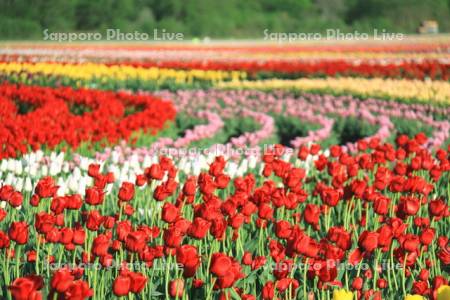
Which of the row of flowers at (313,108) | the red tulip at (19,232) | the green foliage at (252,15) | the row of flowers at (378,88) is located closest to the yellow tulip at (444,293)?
the red tulip at (19,232)

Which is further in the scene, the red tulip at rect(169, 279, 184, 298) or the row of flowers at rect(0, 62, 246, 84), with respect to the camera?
the row of flowers at rect(0, 62, 246, 84)

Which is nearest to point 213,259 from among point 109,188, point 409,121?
point 109,188

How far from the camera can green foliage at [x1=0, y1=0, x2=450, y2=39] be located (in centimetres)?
3691

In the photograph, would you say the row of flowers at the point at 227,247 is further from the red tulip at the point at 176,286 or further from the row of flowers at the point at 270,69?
the row of flowers at the point at 270,69

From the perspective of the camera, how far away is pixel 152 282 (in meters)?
2.90

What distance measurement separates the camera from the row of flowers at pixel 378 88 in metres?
10.2

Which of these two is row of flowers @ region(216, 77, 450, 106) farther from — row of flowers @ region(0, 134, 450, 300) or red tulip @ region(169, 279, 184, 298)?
red tulip @ region(169, 279, 184, 298)

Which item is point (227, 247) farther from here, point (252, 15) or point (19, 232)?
point (252, 15)

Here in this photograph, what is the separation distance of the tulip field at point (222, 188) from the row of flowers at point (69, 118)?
0.09ft

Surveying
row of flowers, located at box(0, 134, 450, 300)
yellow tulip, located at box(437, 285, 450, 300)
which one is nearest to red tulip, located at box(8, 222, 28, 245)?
row of flowers, located at box(0, 134, 450, 300)

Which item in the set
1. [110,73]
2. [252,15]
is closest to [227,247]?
[110,73]

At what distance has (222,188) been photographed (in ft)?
11.9

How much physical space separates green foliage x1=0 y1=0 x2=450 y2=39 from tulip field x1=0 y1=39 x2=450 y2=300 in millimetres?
23346

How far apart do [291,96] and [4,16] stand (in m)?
20.9
